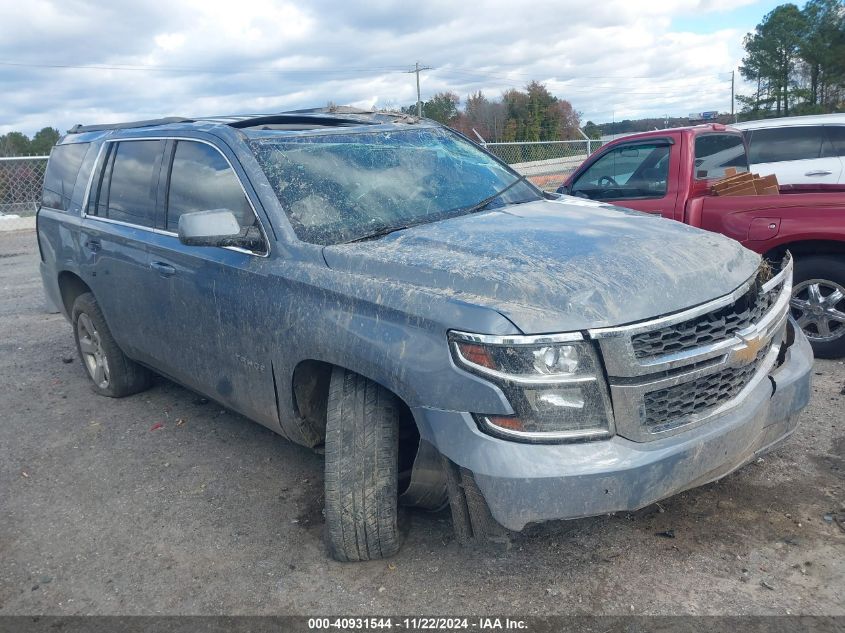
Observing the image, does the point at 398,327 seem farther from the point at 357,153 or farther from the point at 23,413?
the point at 23,413

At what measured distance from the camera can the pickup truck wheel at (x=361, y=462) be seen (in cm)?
297

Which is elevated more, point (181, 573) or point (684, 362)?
point (684, 362)

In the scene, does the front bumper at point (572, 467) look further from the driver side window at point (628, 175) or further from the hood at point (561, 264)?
the driver side window at point (628, 175)

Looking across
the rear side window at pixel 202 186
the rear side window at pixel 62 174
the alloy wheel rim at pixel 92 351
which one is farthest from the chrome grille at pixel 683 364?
the rear side window at pixel 62 174

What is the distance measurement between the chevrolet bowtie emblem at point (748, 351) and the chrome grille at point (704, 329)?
6 cm

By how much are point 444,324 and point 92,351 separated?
3839mm

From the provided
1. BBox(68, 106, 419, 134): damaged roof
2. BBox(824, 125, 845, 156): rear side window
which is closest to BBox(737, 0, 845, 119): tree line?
BBox(824, 125, 845, 156): rear side window

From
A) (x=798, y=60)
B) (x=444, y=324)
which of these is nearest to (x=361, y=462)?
(x=444, y=324)

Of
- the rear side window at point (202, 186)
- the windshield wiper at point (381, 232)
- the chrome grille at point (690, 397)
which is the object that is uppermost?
the rear side window at point (202, 186)

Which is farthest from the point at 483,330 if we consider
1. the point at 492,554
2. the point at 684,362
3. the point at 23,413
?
the point at 23,413

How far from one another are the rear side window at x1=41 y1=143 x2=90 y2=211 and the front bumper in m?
3.89

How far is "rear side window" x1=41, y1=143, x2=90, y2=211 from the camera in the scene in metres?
5.34

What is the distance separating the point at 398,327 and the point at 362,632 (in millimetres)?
1160

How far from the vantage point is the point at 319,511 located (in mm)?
3650
